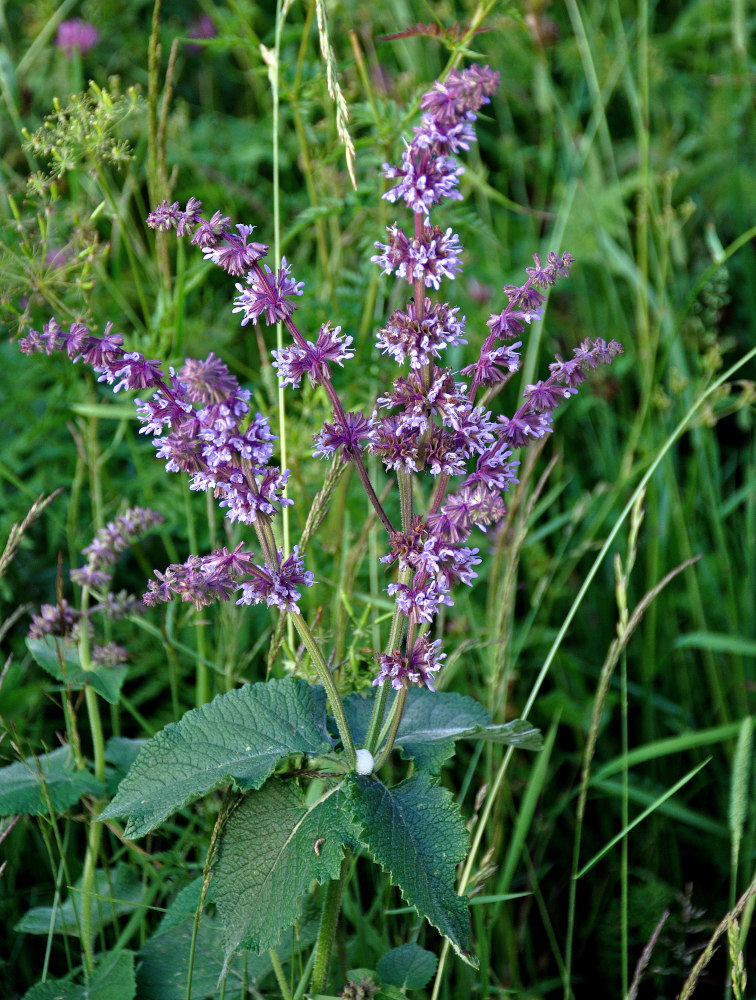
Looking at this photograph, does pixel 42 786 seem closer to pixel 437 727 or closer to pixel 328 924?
pixel 328 924

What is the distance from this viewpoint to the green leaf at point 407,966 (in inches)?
53.4

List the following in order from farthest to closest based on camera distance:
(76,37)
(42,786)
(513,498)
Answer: (76,37), (513,498), (42,786)

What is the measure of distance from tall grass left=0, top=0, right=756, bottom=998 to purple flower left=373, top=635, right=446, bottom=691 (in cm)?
45

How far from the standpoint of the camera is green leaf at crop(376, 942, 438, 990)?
53.4 inches

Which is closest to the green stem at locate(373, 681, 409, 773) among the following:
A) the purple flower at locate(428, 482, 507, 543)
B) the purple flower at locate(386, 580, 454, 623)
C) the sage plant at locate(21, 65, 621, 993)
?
the sage plant at locate(21, 65, 621, 993)

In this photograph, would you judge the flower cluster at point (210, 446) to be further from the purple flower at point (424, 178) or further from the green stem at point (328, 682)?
the purple flower at point (424, 178)

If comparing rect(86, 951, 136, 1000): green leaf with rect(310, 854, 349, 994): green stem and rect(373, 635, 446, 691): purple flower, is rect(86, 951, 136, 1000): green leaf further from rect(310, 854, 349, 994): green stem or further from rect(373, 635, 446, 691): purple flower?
rect(373, 635, 446, 691): purple flower

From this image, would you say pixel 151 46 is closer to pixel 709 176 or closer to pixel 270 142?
pixel 270 142

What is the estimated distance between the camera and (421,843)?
1152 mm

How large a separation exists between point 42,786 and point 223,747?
1.23 ft

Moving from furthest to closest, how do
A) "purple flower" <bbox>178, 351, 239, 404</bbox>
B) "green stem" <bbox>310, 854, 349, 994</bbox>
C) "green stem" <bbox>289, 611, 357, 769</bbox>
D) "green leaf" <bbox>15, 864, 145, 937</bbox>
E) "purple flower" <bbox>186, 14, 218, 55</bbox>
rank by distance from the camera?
"purple flower" <bbox>186, 14, 218, 55</bbox> → "green leaf" <bbox>15, 864, 145, 937</bbox> → "green stem" <bbox>310, 854, 349, 994</bbox> → "green stem" <bbox>289, 611, 357, 769</bbox> → "purple flower" <bbox>178, 351, 239, 404</bbox>

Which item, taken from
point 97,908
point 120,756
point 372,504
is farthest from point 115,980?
point 372,504

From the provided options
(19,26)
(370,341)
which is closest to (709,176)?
(370,341)

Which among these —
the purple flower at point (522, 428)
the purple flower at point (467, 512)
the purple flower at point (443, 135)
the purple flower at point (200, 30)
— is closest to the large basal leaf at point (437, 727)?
the purple flower at point (467, 512)
